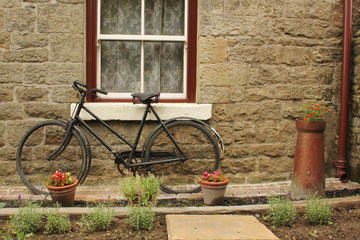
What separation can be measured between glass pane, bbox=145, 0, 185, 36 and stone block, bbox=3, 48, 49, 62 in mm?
1383

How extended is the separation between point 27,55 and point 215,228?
3.19m

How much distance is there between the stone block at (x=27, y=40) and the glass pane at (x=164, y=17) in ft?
4.54

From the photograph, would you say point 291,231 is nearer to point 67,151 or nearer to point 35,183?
point 67,151

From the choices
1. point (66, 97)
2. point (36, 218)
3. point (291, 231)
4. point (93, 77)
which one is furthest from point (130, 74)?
point (291, 231)

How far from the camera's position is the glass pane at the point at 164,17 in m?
4.55

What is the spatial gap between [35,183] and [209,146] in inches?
92.3

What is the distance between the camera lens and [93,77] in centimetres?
448

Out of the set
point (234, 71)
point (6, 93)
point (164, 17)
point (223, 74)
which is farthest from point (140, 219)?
point (164, 17)

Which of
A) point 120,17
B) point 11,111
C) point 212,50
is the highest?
point 120,17

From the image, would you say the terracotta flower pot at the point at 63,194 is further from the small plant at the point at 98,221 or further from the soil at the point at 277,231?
the small plant at the point at 98,221

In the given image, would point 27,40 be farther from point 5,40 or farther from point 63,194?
point 63,194

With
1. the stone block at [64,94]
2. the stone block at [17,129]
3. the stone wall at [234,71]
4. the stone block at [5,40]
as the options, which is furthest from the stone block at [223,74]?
the stone block at [5,40]

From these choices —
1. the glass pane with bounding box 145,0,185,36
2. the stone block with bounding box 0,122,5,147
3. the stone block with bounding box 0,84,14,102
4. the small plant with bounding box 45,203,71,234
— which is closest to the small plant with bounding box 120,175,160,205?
the small plant with bounding box 45,203,71,234

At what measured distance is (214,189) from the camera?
366 centimetres
